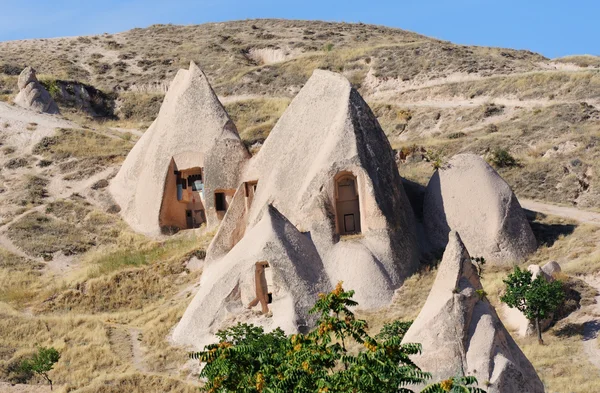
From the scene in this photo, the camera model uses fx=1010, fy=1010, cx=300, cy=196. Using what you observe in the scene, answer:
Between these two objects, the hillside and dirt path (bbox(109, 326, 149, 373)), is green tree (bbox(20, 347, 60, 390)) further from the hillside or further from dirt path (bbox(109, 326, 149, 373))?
dirt path (bbox(109, 326, 149, 373))

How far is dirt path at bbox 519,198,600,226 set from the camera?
34.5 metres

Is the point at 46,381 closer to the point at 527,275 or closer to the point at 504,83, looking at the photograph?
the point at 527,275

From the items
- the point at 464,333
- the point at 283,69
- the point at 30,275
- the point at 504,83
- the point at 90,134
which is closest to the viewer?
the point at 464,333

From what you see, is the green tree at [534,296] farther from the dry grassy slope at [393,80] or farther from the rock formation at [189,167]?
the rock formation at [189,167]

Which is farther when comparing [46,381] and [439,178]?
[439,178]

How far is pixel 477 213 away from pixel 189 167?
11793 mm

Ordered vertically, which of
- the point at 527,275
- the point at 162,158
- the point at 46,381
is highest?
the point at 162,158

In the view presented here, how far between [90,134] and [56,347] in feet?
74.5

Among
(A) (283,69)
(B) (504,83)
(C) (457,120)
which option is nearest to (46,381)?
(C) (457,120)

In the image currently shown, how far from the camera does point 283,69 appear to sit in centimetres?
7400

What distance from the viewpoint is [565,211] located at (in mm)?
36375

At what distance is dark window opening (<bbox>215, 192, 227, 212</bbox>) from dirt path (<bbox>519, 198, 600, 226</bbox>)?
11090 millimetres

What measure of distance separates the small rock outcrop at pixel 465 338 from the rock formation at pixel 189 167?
16.3 metres

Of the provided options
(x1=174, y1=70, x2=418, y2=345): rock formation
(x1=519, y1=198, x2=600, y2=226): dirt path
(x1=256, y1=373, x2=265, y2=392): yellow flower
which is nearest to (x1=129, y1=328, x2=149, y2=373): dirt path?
(x1=174, y1=70, x2=418, y2=345): rock formation
